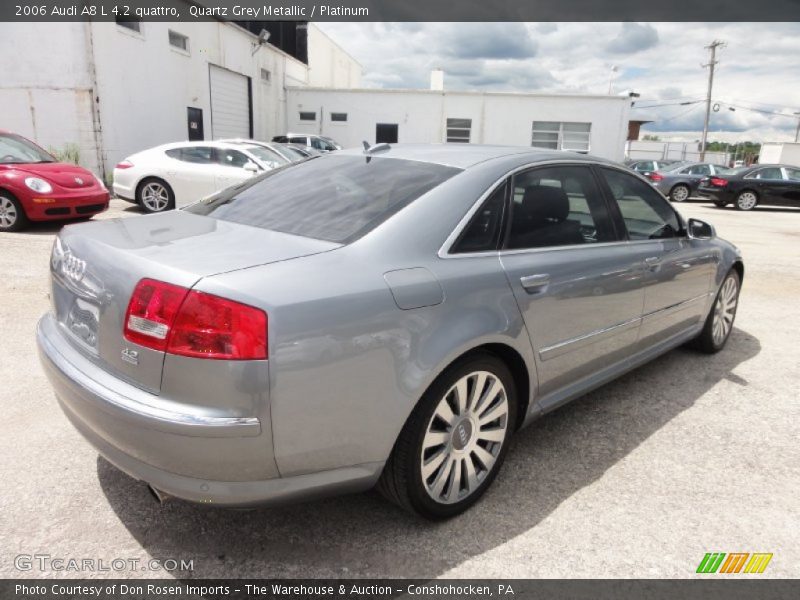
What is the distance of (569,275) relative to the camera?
2838mm

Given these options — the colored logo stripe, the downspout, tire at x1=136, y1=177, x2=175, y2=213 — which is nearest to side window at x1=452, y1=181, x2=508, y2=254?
the colored logo stripe

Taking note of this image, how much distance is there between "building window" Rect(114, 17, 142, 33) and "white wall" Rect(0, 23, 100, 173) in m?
1.55

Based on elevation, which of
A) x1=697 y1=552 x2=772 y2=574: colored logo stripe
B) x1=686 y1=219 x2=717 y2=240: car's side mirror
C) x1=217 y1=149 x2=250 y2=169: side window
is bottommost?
x1=697 y1=552 x2=772 y2=574: colored logo stripe

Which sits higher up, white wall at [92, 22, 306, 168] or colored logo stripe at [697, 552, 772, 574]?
white wall at [92, 22, 306, 168]

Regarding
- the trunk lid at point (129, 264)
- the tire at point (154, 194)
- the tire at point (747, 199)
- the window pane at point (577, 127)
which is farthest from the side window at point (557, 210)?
the window pane at point (577, 127)

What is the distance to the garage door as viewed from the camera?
2044 cm

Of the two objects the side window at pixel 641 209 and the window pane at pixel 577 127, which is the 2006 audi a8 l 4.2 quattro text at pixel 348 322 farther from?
the window pane at pixel 577 127

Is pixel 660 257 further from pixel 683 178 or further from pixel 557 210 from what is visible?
pixel 683 178

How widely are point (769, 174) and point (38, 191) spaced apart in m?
19.5

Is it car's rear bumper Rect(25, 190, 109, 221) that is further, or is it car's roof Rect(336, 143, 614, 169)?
car's rear bumper Rect(25, 190, 109, 221)

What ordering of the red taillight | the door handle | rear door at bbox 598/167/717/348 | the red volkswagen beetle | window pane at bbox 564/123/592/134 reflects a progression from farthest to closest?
window pane at bbox 564/123/592/134 → the red volkswagen beetle → rear door at bbox 598/167/717/348 → the door handle → the red taillight

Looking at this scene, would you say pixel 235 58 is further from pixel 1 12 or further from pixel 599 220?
pixel 599 220

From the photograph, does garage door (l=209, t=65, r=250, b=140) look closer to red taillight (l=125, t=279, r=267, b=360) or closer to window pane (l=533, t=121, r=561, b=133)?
window pane (l=533, t=121, r=561, b=133)

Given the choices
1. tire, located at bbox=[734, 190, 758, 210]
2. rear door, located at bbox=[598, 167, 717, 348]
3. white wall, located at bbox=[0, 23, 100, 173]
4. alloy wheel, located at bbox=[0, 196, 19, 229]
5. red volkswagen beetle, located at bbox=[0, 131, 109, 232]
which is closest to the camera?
rear door, located at bbox=[598, 167, 717, 348]
